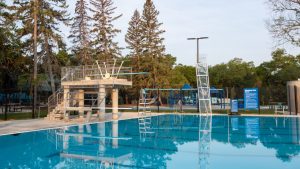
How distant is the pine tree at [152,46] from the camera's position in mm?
44125

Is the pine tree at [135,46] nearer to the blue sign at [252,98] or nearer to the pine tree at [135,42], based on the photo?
the pine tree at [135,42]

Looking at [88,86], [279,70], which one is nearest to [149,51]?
[88,86]

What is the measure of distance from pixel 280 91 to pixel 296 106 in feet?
28.9

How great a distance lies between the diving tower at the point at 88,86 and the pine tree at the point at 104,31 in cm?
2124

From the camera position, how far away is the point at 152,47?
1797 inches

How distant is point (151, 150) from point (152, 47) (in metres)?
36.2

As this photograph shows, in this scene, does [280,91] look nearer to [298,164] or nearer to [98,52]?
[98,52]

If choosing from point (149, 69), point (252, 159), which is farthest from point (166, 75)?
point (252, 159)

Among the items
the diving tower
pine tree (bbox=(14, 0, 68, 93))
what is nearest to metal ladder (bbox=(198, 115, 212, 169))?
the diving tower

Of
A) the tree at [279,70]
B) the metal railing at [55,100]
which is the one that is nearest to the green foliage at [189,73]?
the tree at [279,70]

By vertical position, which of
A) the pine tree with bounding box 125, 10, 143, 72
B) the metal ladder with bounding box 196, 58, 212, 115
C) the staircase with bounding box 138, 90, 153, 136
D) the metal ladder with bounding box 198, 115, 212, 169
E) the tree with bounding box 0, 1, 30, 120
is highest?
the pine tree with bounding box 125, 10, 143, 72

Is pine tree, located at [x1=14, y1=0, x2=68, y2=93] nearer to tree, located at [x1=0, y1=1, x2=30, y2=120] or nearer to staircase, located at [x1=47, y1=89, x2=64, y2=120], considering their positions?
tree, located at [x1=0, y1=1, x2=30, y2=120]

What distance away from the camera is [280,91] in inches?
1337

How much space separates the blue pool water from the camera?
8.06 metres
